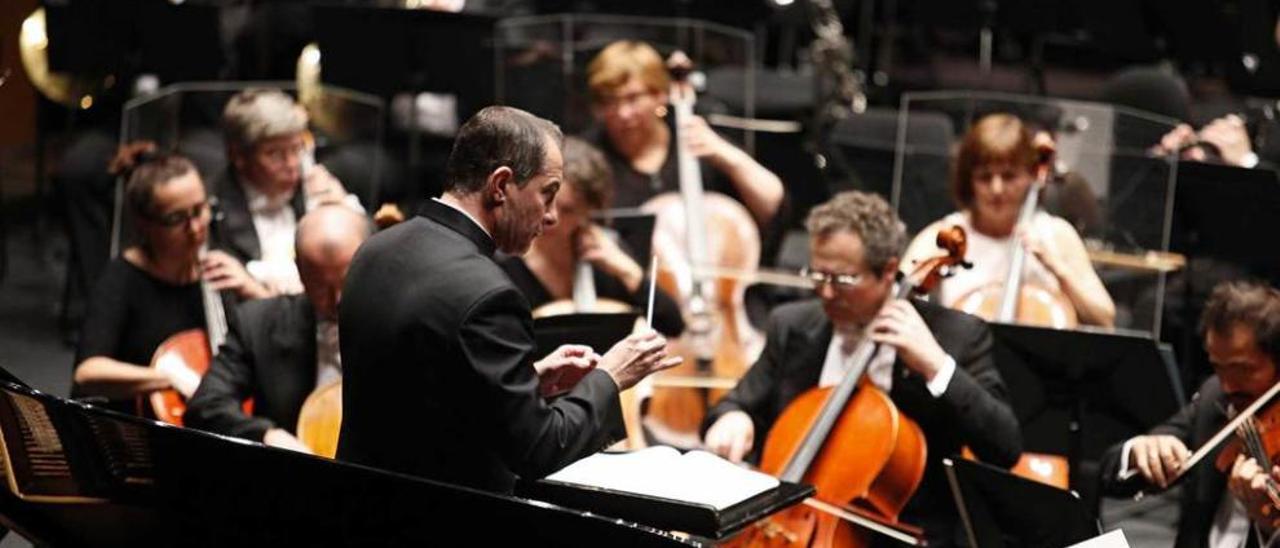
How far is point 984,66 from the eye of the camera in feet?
28.3

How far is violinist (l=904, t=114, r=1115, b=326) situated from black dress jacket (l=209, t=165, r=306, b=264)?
1.73m

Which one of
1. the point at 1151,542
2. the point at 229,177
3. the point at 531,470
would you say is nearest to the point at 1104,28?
the point at 1151,542

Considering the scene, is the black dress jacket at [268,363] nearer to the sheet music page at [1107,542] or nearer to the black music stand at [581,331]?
the black music stand at [581,331]

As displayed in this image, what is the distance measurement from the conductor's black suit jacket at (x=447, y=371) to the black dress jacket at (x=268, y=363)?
1.11 metres

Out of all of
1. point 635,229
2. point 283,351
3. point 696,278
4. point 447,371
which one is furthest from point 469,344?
point 696,278

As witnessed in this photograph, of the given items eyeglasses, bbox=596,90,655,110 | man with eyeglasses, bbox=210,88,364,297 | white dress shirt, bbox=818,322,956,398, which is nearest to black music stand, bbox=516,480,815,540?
white dress shirt, bbox=818,322,956,398

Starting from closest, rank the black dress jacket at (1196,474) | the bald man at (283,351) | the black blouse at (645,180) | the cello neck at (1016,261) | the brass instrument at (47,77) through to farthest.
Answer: the black dress jacket at (1196,474), the bald man at (283,351), the cello neck at (1016,261), the black blouse at (645,180), the brass instrument at (47,77)

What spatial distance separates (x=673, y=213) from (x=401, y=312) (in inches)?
106

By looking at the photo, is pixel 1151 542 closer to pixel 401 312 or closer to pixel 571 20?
pixel 571 20

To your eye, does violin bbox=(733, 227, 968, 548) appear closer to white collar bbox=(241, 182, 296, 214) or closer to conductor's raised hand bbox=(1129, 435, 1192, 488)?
conductor's raised hand bbox=(1129, 435, 1192, 488)

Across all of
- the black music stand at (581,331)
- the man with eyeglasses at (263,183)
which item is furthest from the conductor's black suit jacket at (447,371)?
the man with eyeglasses at (263,183)

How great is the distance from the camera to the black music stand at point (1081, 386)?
423cm

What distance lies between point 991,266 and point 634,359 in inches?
83.5

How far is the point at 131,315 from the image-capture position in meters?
4.34
